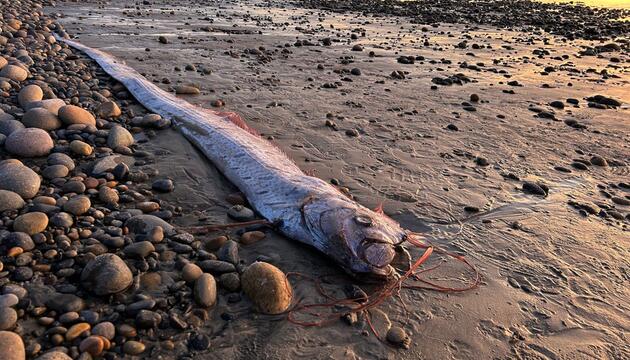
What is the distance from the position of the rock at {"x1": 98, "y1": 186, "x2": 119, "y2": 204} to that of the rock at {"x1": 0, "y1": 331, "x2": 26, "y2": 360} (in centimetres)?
191

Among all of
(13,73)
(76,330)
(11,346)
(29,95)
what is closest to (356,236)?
(76,330)

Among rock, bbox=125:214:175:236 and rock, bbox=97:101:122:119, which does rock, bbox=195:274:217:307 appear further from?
rock, bbox=97:101:122:119

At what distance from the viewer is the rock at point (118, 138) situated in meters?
5.73

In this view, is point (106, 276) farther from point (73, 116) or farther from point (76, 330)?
point (73, 116)

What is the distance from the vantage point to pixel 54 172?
4855 mm

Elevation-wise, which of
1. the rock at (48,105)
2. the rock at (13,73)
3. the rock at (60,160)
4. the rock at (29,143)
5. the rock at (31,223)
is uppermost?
the rock at (13,73)

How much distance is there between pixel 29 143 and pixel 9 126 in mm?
531

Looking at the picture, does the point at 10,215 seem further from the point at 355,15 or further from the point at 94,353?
the point at 355,15

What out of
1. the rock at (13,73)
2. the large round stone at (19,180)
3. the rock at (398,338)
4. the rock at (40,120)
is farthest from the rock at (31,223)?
the rock at (13,73)

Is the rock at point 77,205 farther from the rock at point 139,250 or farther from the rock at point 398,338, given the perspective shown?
the rock at point 398,338

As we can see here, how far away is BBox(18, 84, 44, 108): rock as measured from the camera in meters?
6.55

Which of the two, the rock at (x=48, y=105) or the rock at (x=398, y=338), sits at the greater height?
the rock at (x=48, y=105)

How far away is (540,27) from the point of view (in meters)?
19.4

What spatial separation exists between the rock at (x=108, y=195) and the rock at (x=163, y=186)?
436mm
